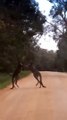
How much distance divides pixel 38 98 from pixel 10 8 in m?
9.21

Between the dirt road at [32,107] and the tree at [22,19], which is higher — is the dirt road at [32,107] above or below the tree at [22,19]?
below

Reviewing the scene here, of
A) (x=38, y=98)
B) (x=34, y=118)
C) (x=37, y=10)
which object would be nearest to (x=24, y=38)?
(x=37, y=10)

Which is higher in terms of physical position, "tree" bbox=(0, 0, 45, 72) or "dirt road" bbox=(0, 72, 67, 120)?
"tree" bbox=(0, 0, 45, 72)

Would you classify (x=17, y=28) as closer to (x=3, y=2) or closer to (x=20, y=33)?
(x=20, y=33)

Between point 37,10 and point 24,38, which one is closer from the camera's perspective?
point 37,10

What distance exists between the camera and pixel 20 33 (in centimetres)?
1725

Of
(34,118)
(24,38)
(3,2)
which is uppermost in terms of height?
(3,2)

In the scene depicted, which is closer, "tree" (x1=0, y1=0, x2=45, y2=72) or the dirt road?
"tree" (x1=0, y1=0, x2=45, y2=72)

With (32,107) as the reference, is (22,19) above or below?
above

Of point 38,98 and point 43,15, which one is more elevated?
point 43,15

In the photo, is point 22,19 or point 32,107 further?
point 32,107

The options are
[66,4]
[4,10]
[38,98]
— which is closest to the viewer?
[66,4]

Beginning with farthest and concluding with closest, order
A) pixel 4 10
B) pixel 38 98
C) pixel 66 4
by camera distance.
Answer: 1. pixel 38 98
2. pixel 4 10
3. pixel 66 4

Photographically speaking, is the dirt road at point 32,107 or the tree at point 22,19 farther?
the dirt road at point 32,107
